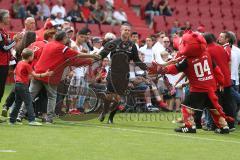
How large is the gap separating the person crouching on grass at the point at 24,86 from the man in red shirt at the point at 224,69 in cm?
315

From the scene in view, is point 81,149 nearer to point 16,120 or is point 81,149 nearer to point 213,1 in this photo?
point 16,120

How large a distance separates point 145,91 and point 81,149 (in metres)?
7.77

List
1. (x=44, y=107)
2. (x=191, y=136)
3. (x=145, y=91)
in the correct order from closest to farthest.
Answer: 1. (x=191, y=136)
2. (x=44, y=107)
3. (x=145, y=91)

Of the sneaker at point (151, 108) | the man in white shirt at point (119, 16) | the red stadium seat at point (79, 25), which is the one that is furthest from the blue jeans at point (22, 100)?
the man in white shirt at point (119, 16)

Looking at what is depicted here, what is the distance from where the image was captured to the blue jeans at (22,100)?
1206 centimetres

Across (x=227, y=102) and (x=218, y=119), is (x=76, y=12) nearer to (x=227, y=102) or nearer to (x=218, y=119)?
(x=227, y=102)

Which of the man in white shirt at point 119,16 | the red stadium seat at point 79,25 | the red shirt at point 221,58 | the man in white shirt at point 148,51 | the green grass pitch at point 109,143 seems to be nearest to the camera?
the green grass pitch at point 109,143

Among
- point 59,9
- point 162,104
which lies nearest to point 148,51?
point 162,104

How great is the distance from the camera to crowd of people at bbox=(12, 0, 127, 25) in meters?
22.4

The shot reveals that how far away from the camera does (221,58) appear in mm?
12742

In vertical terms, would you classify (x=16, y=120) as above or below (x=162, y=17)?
below

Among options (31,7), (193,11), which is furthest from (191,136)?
(193,11)

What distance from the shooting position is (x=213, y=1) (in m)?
30.8

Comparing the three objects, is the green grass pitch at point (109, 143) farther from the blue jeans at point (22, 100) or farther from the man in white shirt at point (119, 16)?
the man in white shirt at point (119, 16)
